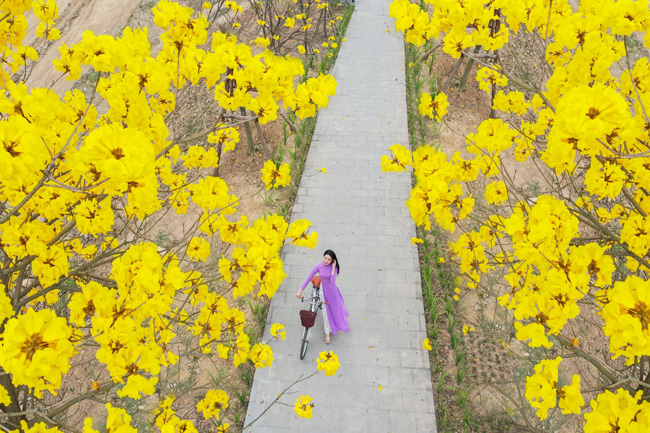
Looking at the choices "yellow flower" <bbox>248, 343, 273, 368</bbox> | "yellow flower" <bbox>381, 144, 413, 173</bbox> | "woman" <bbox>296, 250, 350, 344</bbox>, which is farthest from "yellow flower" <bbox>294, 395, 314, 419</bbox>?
"yellow flower" <bbox>381, 144, 413, 173</bbox>

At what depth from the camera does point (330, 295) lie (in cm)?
441

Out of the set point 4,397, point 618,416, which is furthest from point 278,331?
point 618,416

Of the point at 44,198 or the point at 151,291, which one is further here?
the point at 44,198

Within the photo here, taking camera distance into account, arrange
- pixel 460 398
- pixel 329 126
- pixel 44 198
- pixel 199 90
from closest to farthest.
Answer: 1. pixel 44 198
2. pixel 460 398
3. pixel 329 126
4. pixel 199 90

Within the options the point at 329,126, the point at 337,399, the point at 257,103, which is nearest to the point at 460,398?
the point at 337,399

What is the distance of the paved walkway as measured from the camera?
13.2ft

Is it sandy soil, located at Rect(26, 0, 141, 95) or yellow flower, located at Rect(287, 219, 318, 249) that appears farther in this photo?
sandy soil, located at Rect(26, 0, 141, 95)

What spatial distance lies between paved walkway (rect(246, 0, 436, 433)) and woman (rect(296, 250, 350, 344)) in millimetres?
221

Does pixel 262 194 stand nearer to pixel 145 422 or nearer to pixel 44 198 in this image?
pixel 145 422

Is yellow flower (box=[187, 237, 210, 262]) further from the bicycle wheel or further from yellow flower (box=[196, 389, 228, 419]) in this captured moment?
the bicycle wheel

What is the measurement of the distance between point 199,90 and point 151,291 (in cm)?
814

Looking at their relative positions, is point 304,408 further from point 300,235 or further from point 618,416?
point 618,416

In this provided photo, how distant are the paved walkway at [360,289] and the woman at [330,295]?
0.22 metres

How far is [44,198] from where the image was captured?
7.21 ft
